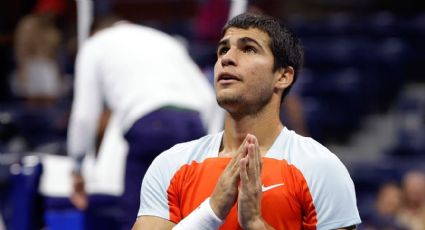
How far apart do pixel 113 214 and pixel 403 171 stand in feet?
9.74

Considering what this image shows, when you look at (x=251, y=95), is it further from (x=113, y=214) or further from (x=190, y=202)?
(x=113, y=214)

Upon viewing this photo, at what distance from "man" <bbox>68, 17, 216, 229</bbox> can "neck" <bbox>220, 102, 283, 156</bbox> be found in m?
1.85

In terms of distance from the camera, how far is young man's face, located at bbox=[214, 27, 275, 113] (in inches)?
126

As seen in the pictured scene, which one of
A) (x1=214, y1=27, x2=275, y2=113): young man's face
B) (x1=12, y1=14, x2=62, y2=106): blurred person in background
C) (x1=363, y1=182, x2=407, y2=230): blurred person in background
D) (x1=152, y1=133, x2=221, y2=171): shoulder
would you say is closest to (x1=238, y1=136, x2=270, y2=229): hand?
(x1=214, y1=27, x2=275, y2=113): young man's face

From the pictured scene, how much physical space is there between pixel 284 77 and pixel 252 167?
40 cm

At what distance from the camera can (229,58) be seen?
324cm

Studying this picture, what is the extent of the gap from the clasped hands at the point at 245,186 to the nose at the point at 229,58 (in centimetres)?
27

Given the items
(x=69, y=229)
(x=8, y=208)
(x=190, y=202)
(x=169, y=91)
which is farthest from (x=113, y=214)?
(x=190, y=202)

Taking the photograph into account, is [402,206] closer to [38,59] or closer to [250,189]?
[38,59]

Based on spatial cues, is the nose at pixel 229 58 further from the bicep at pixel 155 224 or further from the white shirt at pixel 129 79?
the white shirt at pixel 129 79

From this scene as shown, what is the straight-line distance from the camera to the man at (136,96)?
5.20 metres

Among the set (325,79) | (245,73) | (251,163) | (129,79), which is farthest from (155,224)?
(325,79)

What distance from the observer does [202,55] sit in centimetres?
998

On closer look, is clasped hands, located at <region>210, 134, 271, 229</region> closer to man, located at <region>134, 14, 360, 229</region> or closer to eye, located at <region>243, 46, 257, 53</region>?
man, located at <region>134, 14, 360, 229</region>
